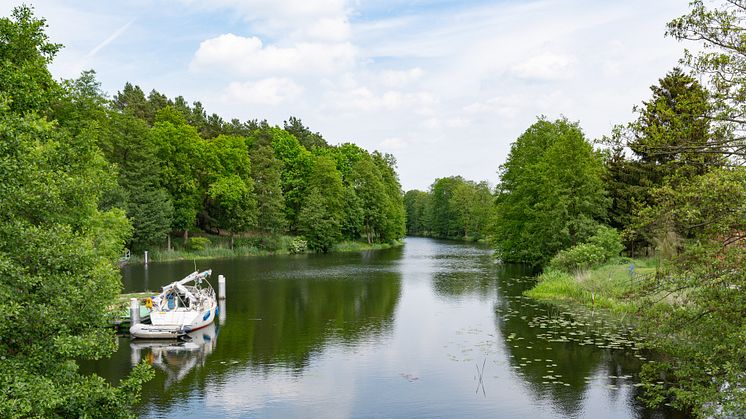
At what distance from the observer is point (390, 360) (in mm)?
18969

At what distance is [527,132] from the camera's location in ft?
157

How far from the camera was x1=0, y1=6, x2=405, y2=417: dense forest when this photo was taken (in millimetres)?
8398

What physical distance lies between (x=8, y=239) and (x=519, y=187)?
3994cm

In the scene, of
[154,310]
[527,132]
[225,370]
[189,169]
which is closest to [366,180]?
[189,169]

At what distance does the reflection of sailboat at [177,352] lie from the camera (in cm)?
1792

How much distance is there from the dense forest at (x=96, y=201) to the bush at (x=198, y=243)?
30 cm

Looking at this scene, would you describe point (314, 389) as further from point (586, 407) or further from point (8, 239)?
point (8, 239)

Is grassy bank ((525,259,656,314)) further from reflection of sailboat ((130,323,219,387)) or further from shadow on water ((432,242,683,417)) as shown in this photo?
reflection of sailboat ((130,323,219,387))

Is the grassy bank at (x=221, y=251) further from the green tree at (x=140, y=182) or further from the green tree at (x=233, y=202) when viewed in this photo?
the green tree at (x=233, y=202)

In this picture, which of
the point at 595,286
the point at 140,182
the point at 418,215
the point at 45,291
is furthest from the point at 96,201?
the point at 418,215

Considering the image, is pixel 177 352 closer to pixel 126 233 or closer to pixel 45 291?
pixel 45 291

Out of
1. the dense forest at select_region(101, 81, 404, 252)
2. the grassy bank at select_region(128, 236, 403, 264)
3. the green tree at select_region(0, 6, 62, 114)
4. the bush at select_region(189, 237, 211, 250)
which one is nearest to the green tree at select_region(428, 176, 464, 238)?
the dense forest at select_region(101, 81, 404, 252)

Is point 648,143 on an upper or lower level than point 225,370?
upper

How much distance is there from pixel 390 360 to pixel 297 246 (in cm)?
4478
